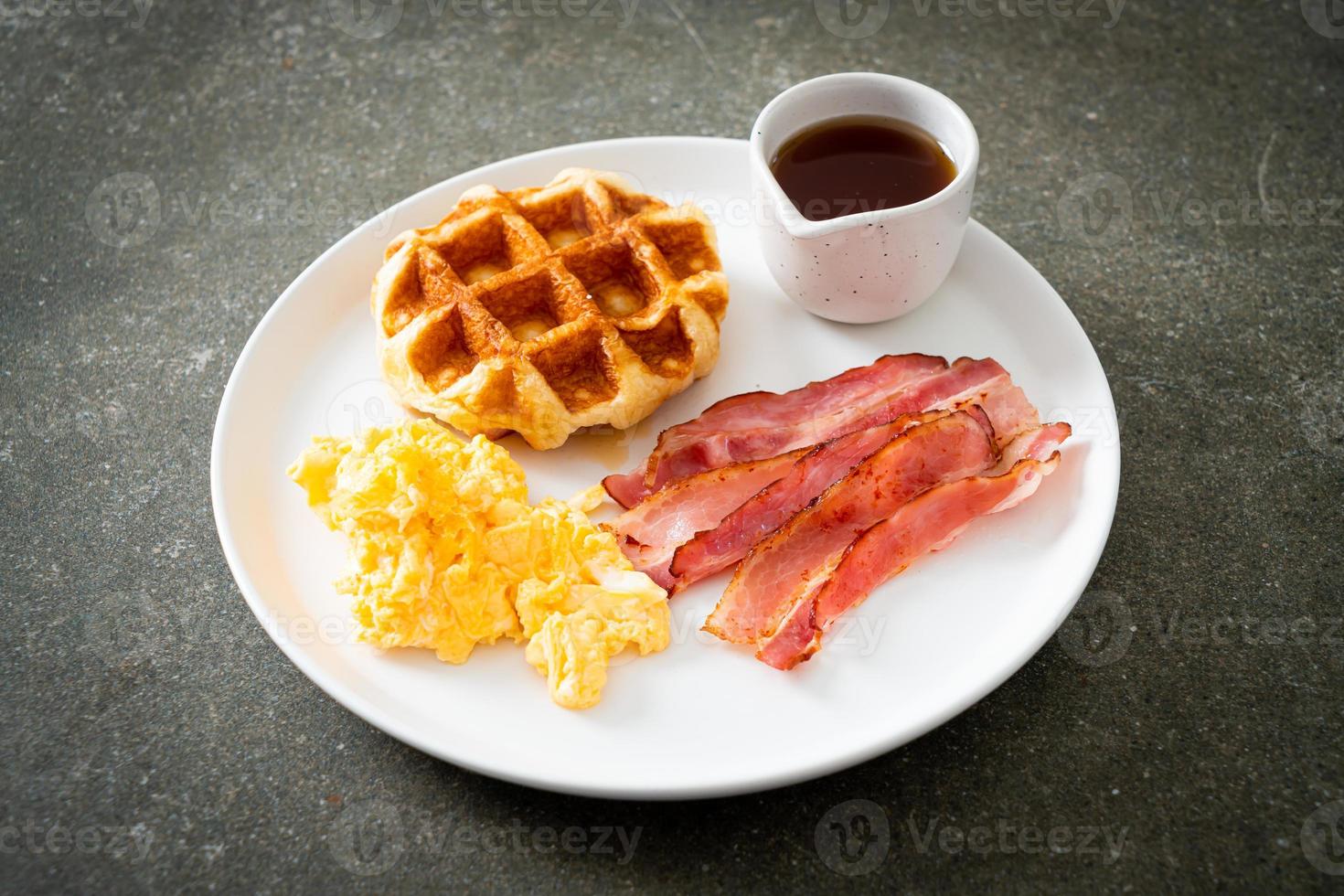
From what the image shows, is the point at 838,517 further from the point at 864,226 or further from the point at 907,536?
the point at 864,226

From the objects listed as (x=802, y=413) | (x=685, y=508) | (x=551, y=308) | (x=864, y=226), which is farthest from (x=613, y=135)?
(x=685, y=508)

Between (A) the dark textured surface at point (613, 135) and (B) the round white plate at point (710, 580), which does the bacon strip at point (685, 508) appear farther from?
(A) the dark textured surface at point (613, 135)

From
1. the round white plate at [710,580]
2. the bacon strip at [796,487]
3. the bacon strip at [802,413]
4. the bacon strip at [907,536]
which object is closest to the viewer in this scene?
the round white plate at [710,580]

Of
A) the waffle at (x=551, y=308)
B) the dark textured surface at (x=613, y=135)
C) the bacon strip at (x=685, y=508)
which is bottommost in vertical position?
the dark textured surface at (x=613, y=135)

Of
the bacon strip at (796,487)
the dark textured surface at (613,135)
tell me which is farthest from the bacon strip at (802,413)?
the dark textured surface at (613,135)

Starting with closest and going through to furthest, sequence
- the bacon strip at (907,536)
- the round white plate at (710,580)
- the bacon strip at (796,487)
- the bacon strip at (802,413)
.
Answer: the round white plate at (710,580) < the bacon strip at (907,536) < the bacon strip at (796,487) < the bacon strip at (802,413)

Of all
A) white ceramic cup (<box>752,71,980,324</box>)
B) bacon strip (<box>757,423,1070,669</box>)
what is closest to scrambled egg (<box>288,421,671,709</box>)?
bacon strip (<box>757,423,1070,669</box>)
